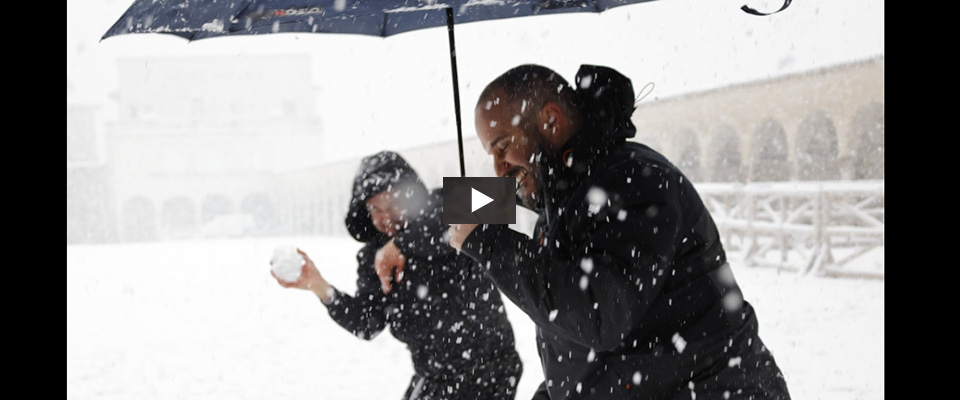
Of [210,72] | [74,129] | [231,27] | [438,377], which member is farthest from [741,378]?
[210,72]

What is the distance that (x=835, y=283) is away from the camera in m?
11.9

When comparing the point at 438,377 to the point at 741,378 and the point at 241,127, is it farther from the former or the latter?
the point at 241,127

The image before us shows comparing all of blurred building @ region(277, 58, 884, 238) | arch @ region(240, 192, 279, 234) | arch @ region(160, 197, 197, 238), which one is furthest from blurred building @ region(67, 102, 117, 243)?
blurred building @ region(277, 58, 884, 238)

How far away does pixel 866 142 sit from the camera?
15.4m

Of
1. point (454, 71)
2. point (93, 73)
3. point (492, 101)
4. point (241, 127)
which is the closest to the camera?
point (492, 101)

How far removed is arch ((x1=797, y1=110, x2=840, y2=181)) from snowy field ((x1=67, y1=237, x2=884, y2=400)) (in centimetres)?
326

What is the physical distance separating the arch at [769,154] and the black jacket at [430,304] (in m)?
15.6

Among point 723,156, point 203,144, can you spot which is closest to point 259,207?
point 203,144

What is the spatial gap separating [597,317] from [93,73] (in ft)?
244

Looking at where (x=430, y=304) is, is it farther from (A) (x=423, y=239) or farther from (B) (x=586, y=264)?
(B) (x=586, y=264)

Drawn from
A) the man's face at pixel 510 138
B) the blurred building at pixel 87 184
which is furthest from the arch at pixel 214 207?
the man's face at pixel 510 138

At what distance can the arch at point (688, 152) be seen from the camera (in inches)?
755

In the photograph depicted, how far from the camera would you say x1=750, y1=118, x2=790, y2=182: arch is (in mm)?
17453

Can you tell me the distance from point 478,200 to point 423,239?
1.15m
